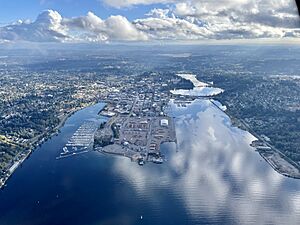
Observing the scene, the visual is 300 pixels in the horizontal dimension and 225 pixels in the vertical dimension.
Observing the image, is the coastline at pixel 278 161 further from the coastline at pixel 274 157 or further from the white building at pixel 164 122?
the white building at pixel 164 122

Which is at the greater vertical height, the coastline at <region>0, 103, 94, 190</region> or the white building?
the coastline at <region>0, 103, 94, 190</region>

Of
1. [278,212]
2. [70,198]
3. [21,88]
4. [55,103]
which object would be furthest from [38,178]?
[21,88]

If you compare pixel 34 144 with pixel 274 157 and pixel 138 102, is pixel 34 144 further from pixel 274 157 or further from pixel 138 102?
pixel 274 157

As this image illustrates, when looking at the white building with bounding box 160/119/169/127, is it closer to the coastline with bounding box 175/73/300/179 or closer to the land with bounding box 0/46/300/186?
the land with bounding box 0/46/300/186

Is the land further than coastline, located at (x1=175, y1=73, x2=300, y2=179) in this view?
Yes

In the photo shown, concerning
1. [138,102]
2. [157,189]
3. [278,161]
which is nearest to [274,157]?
[278,161]

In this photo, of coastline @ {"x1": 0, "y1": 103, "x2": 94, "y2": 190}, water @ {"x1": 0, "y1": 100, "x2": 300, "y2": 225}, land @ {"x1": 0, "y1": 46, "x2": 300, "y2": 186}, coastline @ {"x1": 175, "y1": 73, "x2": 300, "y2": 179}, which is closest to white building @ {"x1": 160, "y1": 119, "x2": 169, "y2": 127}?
land @ {"x1": 0, "y1": 46, "x2": 300, "y2": 186}

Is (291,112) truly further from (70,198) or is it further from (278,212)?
(70,198)

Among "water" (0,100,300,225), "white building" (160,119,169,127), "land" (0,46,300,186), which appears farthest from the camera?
"white building" (160,119,169,127)

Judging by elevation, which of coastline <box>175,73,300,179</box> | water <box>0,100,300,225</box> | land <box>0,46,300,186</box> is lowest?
land <box>0,46,300,186</box>
